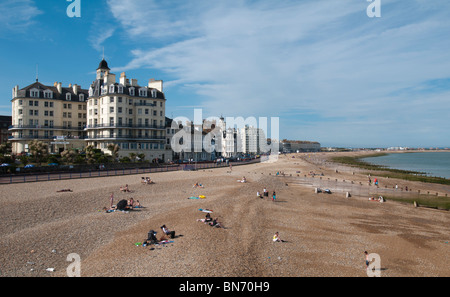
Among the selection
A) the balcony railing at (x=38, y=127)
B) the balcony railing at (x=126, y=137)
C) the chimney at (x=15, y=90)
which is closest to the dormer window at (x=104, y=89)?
the balcony railing at (x=126, y=137)

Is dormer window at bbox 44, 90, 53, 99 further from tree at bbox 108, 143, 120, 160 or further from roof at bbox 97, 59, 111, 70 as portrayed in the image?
tree at bbox 108, 143, 120, 160

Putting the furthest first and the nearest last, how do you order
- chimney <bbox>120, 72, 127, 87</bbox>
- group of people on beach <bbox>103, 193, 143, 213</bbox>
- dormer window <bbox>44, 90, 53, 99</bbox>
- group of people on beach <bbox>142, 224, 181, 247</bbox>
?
chimney <bbox>120, 72, 127, 87</bbox> → dormer window <bbox>44, 90, 53, 99</bbox> → group of people on beach <bbox>103, 193, 143, 213</bbox> → group of people on beach <bbox>142, 224, 181, 247</bbox>

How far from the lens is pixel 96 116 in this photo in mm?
52844

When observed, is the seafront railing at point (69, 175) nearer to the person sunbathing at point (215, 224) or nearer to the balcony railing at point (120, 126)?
the balcony railing at point (120, 126)

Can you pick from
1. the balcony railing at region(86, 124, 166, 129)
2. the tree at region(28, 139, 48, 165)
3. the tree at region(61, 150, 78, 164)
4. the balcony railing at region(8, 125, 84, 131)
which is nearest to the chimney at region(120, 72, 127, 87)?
the balcony railing at region(86, 124, 166, 129)

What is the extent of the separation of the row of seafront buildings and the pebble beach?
73.4 ft

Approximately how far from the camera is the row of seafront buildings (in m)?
50.9

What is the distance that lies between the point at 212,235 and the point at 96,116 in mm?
44288

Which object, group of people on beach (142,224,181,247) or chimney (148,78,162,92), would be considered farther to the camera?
chimney (148,78,162,92)

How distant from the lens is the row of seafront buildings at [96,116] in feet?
167

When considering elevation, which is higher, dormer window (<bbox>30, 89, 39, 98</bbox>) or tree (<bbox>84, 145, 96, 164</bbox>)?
dormer window (<bbox>30, 89, 39, 98</bbox>)

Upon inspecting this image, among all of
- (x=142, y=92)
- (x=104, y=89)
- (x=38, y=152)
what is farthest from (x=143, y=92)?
(x=38, y=152)

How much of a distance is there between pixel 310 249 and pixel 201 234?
6641mm
